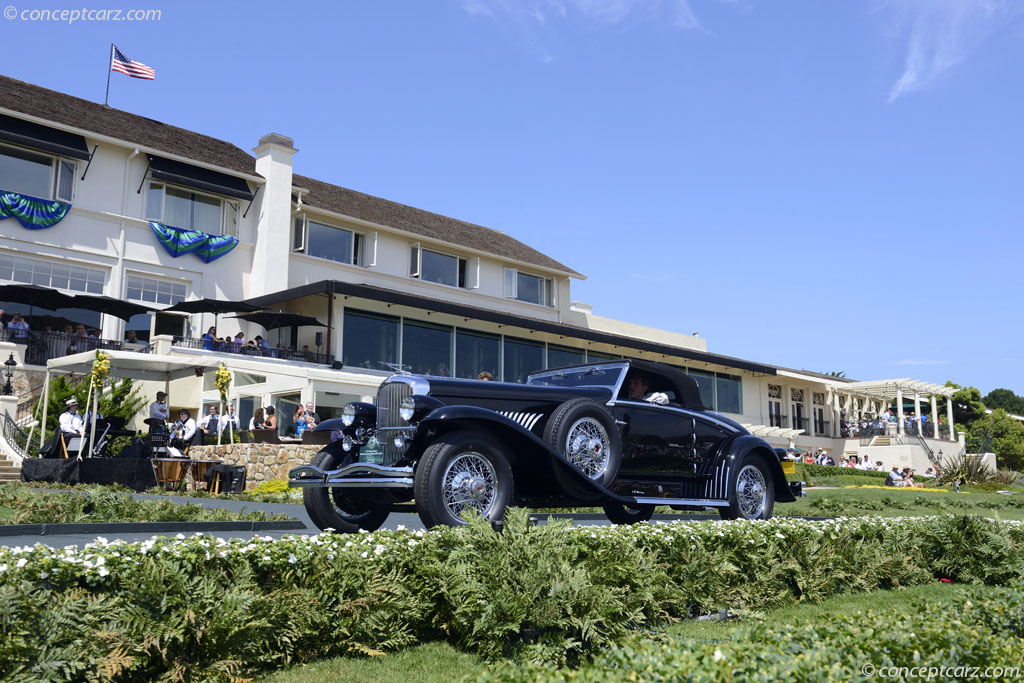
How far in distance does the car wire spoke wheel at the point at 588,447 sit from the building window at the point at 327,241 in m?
27.4

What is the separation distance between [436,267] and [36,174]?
1642 cm

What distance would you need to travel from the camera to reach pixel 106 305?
2519 cm

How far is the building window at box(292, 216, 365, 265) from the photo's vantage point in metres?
34.4

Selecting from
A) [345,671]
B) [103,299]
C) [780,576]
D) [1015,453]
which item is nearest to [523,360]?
[103,299]

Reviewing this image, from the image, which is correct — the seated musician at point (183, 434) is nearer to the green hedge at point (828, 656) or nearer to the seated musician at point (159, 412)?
the seated musician at point (159, 412)

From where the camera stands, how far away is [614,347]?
40688 mm

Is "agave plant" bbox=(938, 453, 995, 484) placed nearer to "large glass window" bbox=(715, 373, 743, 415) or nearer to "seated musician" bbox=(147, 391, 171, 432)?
"large glass window" bbox=(715, 373, 743, 415)

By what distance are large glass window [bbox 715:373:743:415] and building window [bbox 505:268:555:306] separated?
9.83 metres

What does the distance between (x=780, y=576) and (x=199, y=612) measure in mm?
4730

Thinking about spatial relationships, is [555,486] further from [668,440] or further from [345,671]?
[345,671]

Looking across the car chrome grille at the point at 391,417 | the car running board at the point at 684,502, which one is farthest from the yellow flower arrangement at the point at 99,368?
the car running board at the point at 684,502

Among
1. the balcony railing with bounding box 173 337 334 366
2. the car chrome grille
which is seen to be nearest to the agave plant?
the balcony railing with bounding box 173 337 334 366

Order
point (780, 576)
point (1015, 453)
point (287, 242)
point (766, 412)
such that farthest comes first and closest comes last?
1. point (1015, 453)
2. point (766, 412)
3. point (287, 242)
4. point (780, 576)

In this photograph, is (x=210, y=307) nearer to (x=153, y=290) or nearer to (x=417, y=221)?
Result: (x=153, y=290)
